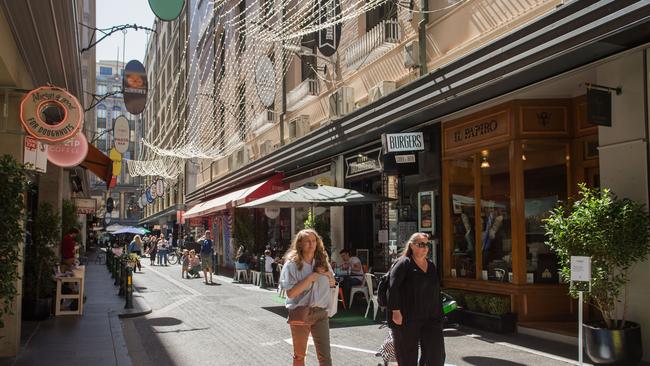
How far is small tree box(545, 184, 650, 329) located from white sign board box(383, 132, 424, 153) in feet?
16.3

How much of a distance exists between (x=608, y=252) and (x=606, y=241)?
14cm

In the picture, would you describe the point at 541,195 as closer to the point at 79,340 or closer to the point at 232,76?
the point at 79,340

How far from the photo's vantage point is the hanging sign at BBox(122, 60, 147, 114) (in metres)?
15.4

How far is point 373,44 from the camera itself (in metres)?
14.6

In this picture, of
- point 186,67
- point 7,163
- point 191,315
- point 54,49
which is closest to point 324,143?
point 191,315

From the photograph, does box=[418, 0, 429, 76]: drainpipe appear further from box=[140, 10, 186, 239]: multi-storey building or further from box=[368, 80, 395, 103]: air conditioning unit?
box=[140, 10, 186, 239]: multi-storey building

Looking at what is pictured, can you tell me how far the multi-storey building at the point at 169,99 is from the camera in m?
44.0

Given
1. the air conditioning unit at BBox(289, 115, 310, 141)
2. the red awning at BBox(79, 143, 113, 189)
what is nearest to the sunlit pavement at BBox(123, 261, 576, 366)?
the red awning at BBox(79, 143, 113, 189)

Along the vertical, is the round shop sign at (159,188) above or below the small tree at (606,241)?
above

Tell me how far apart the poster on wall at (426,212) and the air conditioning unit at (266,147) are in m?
10.9

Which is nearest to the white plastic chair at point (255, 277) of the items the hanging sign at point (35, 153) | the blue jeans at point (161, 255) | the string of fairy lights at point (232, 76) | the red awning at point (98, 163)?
the string of fairy lights at point (232, 76)

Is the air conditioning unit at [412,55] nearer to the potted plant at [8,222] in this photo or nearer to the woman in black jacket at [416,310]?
the woman in black jacket at [416,310]

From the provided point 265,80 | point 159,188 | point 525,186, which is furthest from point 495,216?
point 159,188

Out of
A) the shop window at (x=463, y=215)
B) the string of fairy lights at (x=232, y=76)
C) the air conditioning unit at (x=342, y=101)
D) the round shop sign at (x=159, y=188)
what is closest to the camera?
the shop window at (x=463, y=215)
